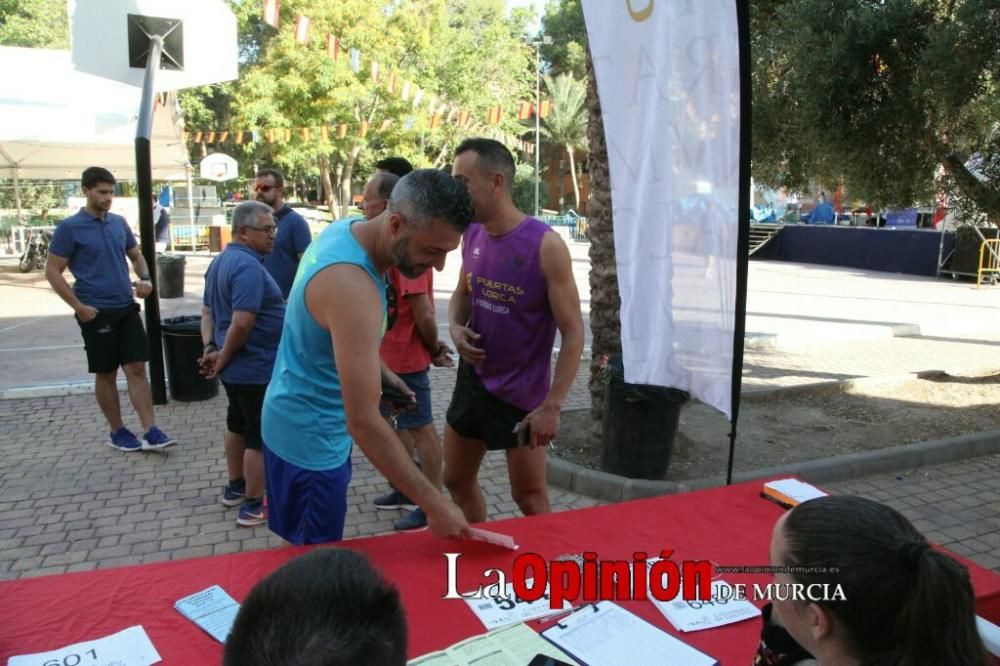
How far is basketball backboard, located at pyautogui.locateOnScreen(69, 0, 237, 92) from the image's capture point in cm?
653

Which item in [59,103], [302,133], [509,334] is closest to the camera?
[509,334]

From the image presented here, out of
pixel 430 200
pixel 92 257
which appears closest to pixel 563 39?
pixel 92 257

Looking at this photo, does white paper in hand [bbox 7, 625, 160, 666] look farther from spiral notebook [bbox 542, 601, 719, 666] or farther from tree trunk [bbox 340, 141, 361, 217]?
tree trunk [bbox 340, 141, 361, 217]

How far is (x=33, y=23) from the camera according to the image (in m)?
30.0

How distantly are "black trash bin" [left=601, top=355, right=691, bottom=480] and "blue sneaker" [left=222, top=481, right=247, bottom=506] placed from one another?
2.37 metres

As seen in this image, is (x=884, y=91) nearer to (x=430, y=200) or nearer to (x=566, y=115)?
(x=430, y=200)

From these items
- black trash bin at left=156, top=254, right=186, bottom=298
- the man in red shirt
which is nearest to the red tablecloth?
the man in red shirt

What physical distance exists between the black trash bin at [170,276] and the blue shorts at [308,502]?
11657 millimetres

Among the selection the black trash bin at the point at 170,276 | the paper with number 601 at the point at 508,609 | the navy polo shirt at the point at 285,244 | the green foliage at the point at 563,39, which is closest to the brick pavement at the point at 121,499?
the navy polo shirt at the point at 285,244

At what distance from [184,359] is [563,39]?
44251 millimetres

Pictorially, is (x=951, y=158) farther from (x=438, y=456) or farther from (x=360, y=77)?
(x=360, y=77)

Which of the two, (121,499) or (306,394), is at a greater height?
(306,394)

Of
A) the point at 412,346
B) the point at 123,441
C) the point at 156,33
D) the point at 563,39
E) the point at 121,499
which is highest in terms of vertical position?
the point at 563,39

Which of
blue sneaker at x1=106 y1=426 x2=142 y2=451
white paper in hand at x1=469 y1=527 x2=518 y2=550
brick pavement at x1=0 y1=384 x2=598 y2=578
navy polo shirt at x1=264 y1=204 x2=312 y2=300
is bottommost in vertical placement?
brick pavement at x1=0 y1=384 x2=598 y2=578
